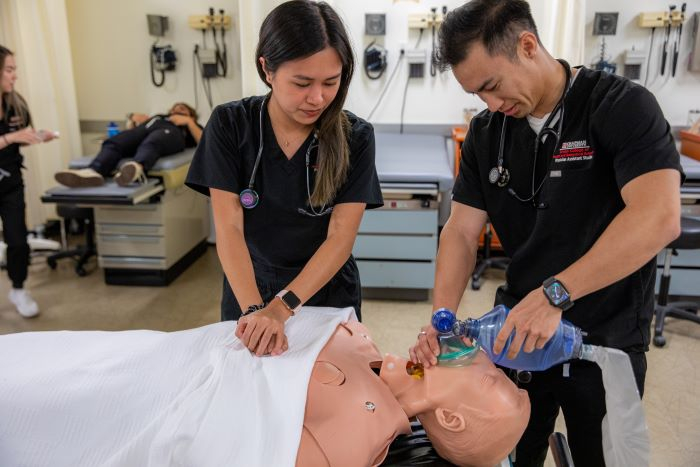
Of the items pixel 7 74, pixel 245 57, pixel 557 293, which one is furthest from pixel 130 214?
pixel 557 293

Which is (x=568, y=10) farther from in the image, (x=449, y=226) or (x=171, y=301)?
(x=171, y=301)

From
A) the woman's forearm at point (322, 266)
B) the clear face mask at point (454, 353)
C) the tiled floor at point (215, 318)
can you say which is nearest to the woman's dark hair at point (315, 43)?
the woman's forearm at point (322, 266)

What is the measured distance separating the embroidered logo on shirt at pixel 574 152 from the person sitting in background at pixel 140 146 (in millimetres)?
2596

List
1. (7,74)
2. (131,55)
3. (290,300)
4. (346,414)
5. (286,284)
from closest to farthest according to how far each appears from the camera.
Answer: (346,414) → (290,300) → (286,284) → (7,74) → (131,55)

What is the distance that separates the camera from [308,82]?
1281 millimetres

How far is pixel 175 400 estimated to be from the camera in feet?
3.81

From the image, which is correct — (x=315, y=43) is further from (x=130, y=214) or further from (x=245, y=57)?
(x=130, y=214)

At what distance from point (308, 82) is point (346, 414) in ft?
2.25

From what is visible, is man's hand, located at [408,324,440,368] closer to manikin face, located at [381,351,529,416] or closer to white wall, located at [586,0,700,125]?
manikin face, located at [381,351,529,416]

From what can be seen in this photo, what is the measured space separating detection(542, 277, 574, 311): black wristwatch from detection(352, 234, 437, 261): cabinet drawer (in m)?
2.22

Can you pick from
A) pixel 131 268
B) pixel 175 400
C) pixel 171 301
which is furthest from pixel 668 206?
pixel 131 268

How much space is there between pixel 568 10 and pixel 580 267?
2.55 metres

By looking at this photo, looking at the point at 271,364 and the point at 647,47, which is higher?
the point at 647,47

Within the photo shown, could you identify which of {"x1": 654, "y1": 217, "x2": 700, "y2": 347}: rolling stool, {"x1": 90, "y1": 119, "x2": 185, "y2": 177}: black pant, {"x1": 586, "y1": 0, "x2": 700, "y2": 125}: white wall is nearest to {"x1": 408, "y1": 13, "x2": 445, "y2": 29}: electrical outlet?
{"x1": 586, "y1": 0, "x2": 700, "y2": 125}: white wall
